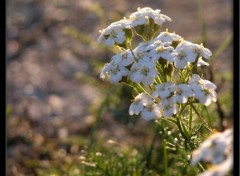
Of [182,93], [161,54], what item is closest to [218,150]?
[182,93]

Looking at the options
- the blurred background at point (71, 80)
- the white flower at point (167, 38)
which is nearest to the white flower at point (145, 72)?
the white flower at point (167, 38)

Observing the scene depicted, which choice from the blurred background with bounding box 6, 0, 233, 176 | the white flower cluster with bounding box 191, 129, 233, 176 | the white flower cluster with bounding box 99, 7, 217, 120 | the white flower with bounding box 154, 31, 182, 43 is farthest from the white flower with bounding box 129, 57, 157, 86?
the blurred background with bounding box 6, 0, 233, 176

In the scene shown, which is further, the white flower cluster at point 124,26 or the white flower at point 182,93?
the white flower cluster at point 124,26

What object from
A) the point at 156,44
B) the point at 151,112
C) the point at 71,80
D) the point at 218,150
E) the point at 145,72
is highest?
the point at 71,80

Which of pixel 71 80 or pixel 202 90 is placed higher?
pixel 71 80

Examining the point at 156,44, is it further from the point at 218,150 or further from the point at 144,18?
the point at 218,150

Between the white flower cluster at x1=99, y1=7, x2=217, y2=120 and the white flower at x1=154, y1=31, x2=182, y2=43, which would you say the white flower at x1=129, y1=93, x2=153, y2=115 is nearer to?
the white flower cluster at x1=99, y1=7, x2=217, y2=120

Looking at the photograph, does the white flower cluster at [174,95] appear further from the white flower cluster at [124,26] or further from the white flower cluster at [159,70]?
the white flower cluster at [124,26]
